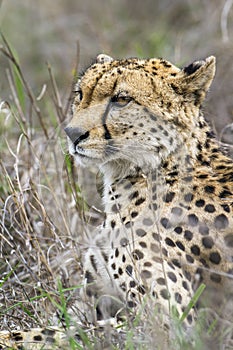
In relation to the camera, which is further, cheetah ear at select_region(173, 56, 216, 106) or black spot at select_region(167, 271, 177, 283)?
cheetah ear at select_region(173, 56, 216, 106)

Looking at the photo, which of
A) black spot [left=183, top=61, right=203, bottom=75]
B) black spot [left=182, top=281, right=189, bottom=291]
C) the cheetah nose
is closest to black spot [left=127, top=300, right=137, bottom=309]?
black spot [left=182, top=281, right=189, bottom=291]

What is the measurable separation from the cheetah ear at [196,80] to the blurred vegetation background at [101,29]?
10.3ft

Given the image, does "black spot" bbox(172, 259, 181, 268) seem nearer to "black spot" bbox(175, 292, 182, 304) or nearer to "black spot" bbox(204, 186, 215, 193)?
"black spot" bbox(175, 292, 182, 304)

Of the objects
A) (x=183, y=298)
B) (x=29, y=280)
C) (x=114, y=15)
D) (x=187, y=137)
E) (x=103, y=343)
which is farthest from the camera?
(x=114, y=15)

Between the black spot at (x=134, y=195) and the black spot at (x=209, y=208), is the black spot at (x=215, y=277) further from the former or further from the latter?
Answer: the black spot at (x=134, y=195)

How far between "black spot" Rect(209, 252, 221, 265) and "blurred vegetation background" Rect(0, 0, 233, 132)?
3742mm

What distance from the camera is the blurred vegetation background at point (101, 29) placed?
27.3 feet

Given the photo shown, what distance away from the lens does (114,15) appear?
1012cm

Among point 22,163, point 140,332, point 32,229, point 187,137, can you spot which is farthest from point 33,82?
point 140,332

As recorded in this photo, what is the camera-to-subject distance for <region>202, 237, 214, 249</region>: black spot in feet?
12.2

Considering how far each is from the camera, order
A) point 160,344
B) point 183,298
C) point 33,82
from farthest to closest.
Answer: point 33,82, point 183,298, point 160,344

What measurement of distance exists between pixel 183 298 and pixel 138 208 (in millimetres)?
556

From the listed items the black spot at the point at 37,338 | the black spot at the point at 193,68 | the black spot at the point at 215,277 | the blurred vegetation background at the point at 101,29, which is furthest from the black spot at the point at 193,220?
the blurred vegetation background at the point at 101,29

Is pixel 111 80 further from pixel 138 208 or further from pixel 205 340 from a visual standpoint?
pixel 205 340
